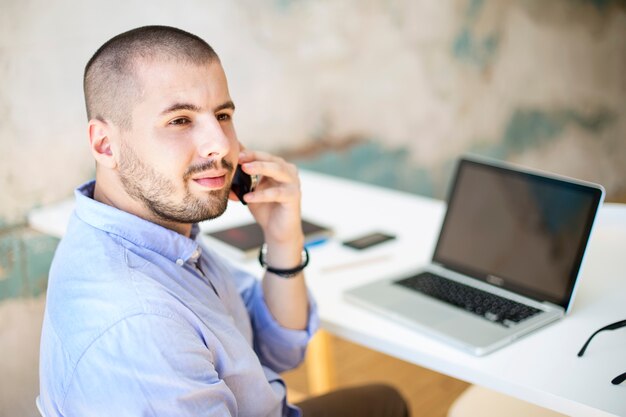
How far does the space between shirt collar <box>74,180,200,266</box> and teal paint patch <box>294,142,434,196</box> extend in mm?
1671

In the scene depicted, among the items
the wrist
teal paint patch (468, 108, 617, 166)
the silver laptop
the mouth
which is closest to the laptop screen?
the silver laptop

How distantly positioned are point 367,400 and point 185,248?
642 millimetres

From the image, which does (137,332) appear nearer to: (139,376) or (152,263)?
(139,376)

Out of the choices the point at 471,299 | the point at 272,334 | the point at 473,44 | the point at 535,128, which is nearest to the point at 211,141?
the point at 272,334

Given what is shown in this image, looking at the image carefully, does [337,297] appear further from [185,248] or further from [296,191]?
[185,248]

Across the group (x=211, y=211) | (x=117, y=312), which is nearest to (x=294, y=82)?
(x=211, y=211)

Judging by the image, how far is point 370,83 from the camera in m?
3.10

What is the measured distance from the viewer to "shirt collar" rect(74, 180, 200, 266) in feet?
3.68

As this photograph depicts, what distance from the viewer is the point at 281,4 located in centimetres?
256

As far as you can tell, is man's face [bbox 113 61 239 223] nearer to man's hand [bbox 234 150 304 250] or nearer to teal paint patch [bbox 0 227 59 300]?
man's hand [bbox 234 150 304 250]

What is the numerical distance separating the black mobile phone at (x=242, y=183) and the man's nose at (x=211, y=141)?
278 mm

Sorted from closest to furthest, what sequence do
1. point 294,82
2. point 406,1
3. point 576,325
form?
1. point 576,325
2. point 294,82
3. point 406,1

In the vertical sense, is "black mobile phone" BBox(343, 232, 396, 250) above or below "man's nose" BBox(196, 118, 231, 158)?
below

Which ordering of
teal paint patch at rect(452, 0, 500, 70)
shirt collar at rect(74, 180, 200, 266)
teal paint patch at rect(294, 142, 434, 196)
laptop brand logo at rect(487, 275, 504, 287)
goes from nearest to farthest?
1. shirt collar at rect(74, 180, 200, 266)
2. laptop brand logo at rect(487, 275, 504, 287)
3. teal paint patch at rect(294, 142, 434, 196)
4. teal paint patch at rect(452, 0, 500, 70)
